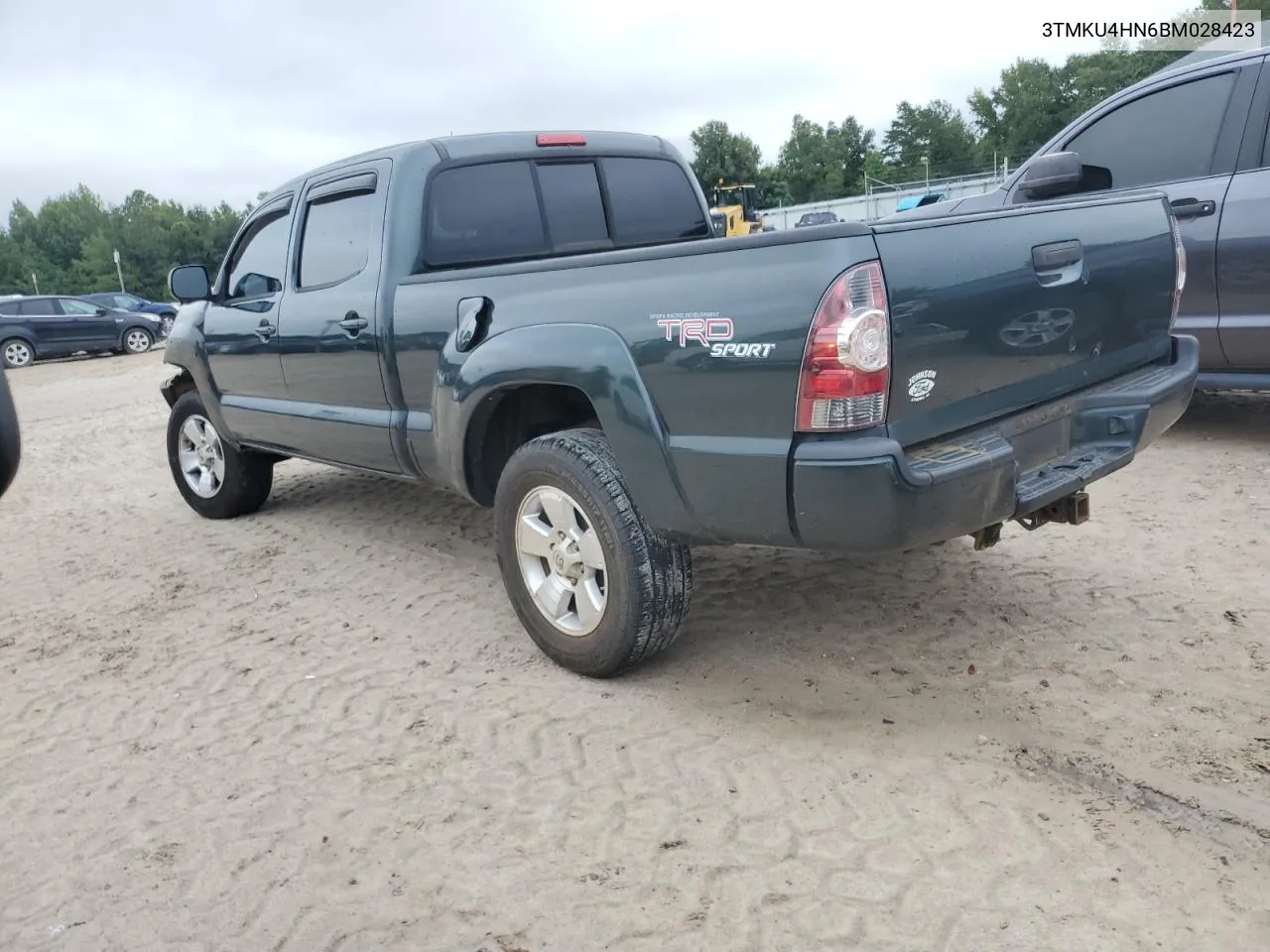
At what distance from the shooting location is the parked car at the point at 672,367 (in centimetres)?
261

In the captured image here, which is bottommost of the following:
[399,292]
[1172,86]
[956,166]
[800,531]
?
[800,531]

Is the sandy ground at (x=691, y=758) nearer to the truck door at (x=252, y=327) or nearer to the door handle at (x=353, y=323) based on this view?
the truck door at (x=252, y=327)

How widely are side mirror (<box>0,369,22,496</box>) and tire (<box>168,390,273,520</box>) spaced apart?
439 cm

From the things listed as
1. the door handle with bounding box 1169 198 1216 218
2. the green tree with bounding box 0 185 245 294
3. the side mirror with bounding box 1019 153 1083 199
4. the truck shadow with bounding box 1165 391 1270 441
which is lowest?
the truck shadow with bounding box 1165 391 1270 441

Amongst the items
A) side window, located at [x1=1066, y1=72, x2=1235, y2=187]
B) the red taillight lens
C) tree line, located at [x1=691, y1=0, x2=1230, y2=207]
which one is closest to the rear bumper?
the red taillight lens

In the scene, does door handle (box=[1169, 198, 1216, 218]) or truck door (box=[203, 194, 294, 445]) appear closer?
truck door (box=[203, 194, 294, 445])

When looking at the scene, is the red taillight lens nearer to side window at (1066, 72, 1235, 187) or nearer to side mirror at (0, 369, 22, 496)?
side mirror at (0, 369, 22, 496)

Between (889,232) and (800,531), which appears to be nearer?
(889,232)

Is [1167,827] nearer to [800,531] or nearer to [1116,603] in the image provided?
[800,531]

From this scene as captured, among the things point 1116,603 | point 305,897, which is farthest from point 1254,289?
point 305,897

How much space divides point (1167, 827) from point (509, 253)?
127 inches

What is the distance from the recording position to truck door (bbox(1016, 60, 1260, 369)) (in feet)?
17.8

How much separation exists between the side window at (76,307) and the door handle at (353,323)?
21779mm

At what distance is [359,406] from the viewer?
452cm
